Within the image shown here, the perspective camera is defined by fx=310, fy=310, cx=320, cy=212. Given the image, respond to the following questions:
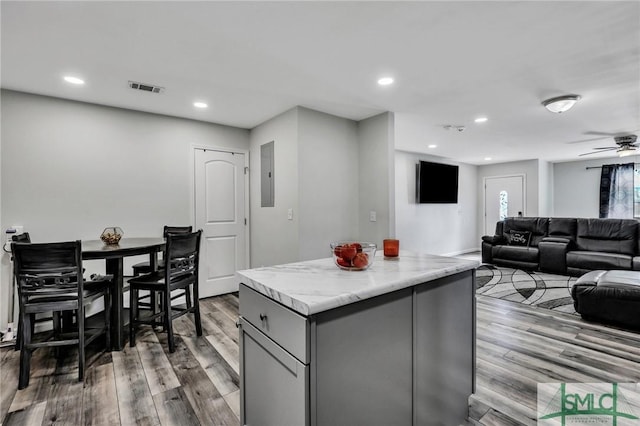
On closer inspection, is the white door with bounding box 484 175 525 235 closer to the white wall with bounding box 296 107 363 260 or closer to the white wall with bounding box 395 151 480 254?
the white wall with bounding box 395 151 480 254

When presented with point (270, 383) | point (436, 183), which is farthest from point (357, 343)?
point (436, 183)

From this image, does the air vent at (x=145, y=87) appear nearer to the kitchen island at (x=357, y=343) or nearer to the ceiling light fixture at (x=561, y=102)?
the kitchen island at (x=357, y=343)

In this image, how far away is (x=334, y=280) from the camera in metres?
1.42

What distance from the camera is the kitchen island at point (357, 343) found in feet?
3.78

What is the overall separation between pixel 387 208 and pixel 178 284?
2398 millimetres

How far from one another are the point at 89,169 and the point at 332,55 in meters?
2.89

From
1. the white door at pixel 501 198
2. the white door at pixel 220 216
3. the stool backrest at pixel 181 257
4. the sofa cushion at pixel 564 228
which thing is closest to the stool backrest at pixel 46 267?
the stool backrest at pixel 181 257

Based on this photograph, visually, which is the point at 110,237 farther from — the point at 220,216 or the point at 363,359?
the point at 363,359

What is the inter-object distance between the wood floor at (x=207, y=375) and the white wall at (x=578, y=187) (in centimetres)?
580

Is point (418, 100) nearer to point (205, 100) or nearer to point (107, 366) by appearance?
point (205, 100)

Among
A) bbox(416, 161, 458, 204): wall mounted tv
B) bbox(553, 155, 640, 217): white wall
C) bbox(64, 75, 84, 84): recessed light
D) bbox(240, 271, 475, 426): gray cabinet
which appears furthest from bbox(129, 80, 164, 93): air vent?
bbox(553, 155, 640, 217): white wall

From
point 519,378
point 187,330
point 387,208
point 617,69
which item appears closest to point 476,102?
point 617,69

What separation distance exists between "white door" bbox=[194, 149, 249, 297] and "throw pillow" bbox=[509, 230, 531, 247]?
5.23m

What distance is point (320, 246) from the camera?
373 cm
